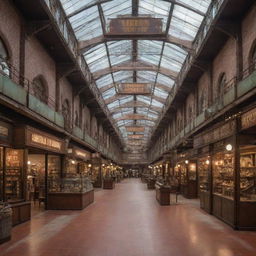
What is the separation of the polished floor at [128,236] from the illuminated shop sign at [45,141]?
292 centimetres

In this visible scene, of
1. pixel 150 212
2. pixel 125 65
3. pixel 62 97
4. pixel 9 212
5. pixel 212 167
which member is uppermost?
pixel 125 65

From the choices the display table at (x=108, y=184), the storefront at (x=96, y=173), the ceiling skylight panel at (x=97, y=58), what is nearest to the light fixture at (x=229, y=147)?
the ceiling skylight panel at (x=97, y=58)

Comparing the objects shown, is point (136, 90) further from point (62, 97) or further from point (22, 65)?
point (22, 65)

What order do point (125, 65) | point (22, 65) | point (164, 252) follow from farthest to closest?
point (125, 65) → point (22, 65) → point (164, 252)

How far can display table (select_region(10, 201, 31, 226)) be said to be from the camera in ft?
39.9

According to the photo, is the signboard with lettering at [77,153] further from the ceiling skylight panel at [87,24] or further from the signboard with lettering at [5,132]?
the signboard with lettering at [5,132]

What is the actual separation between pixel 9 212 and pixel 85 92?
704 inches

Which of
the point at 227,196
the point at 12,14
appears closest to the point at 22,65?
the point at 12,14

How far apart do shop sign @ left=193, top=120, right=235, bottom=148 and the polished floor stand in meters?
3.06

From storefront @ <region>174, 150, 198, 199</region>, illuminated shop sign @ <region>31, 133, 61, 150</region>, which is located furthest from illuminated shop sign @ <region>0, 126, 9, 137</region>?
storefront @ <region>174, 150, 198, 199</region>

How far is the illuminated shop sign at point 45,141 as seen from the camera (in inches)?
541

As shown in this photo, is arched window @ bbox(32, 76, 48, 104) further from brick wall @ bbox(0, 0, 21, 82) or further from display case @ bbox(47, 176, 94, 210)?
display case @ bbox(47, 176, 94, 210)

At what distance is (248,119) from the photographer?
10.7m

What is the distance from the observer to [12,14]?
532 inches
